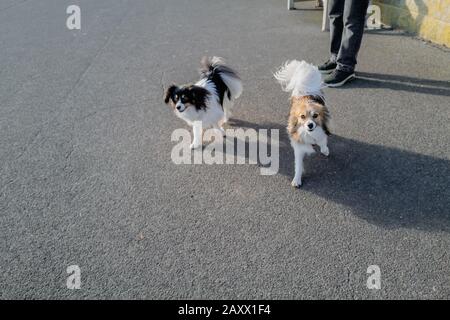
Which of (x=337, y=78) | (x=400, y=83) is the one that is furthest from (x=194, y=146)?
(x=400, y=83)

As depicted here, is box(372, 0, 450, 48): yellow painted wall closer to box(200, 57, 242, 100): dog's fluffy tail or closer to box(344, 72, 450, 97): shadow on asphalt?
box(344, 72, 450, 97): shadow on asphalt

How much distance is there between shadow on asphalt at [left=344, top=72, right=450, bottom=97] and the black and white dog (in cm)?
171

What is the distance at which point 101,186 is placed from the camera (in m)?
3.11

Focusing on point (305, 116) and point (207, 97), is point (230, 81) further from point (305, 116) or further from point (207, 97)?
point (305, 116)

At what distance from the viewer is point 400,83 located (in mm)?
4367

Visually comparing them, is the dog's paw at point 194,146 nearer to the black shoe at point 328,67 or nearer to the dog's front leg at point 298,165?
the dog's front leg at point 298,165

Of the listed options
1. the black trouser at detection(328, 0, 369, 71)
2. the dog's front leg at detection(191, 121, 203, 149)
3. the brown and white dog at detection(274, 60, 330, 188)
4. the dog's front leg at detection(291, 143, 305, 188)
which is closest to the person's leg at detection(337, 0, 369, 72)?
the black trouser at detection(328, 0, 369, 71)

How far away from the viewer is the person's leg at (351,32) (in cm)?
404

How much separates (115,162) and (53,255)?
115cm

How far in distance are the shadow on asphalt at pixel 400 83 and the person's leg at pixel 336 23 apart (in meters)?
0.47

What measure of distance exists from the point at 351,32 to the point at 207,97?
2195mm
